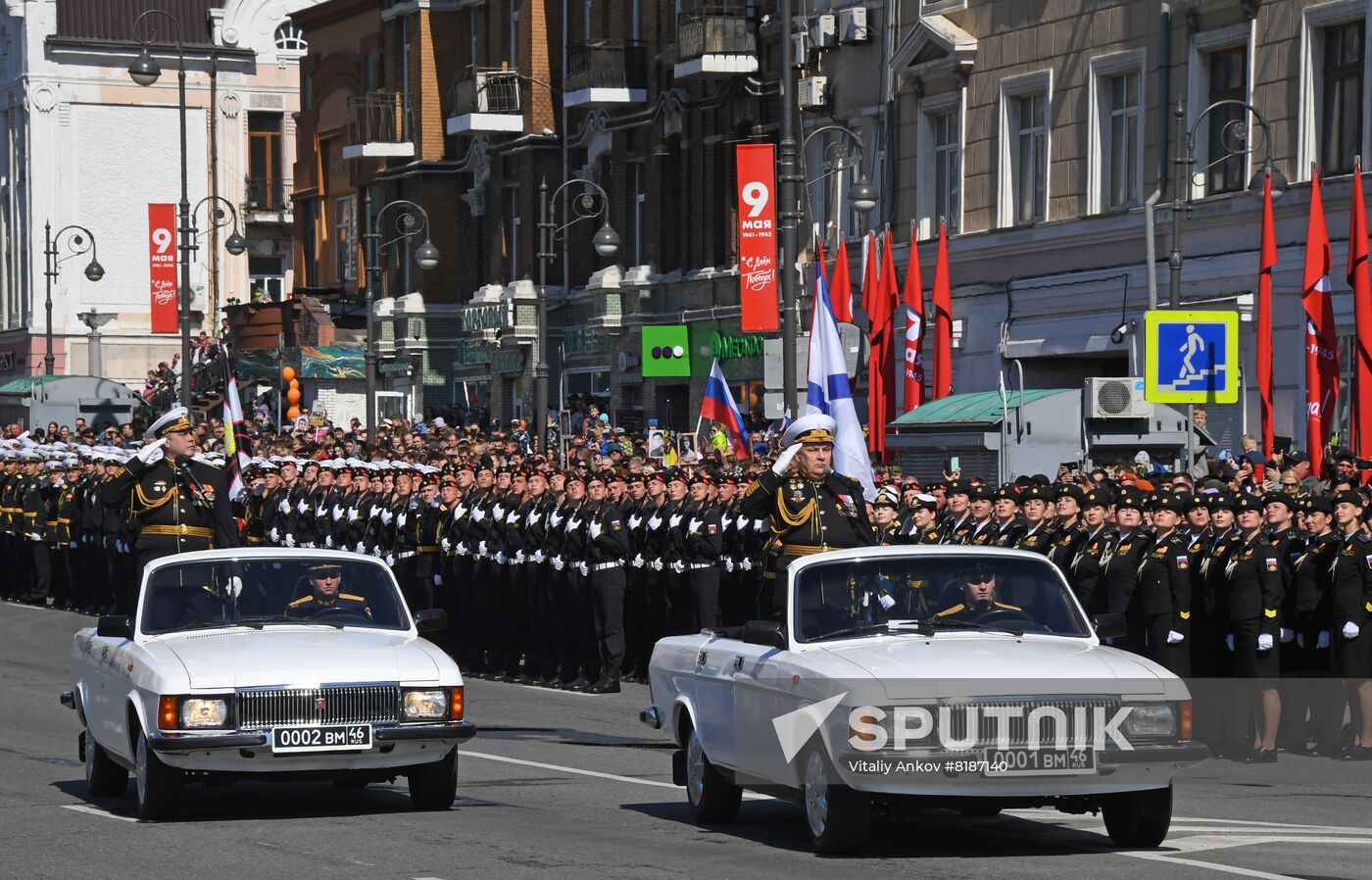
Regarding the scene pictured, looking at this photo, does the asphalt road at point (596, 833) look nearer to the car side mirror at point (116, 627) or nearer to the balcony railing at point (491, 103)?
the car side mirror at point (116, 627)

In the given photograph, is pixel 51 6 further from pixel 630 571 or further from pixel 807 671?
pixel 807 671

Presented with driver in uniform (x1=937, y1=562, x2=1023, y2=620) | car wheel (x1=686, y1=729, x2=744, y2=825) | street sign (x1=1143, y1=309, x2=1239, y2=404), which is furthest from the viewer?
street sign (x1=1143, y1=309, x2=1239, y2=404)

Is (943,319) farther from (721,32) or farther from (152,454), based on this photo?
(152,454)

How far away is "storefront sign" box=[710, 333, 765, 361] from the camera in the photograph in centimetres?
4488

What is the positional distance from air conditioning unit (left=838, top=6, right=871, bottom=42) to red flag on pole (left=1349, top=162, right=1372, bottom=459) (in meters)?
15.3

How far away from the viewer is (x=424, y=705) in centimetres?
1398

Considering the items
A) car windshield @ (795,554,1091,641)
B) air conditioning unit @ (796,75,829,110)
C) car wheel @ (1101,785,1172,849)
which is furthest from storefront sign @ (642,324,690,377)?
car wheel @ (1101,785,1172,849)

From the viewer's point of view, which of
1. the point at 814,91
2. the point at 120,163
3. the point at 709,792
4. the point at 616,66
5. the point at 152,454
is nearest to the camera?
the point at 709,792

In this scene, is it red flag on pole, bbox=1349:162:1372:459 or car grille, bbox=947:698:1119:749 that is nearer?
car grille, bbox=947:698:1119:749

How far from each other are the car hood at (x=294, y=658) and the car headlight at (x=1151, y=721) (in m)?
3.96

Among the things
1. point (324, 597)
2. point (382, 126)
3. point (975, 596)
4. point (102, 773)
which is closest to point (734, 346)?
point (382, 126)

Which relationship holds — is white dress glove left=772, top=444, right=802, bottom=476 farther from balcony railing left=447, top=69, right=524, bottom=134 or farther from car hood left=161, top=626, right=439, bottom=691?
balcony railing left=447, top=69, right=524, bottom=134

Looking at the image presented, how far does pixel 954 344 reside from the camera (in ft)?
129

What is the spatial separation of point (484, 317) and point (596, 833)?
43.8 meters
